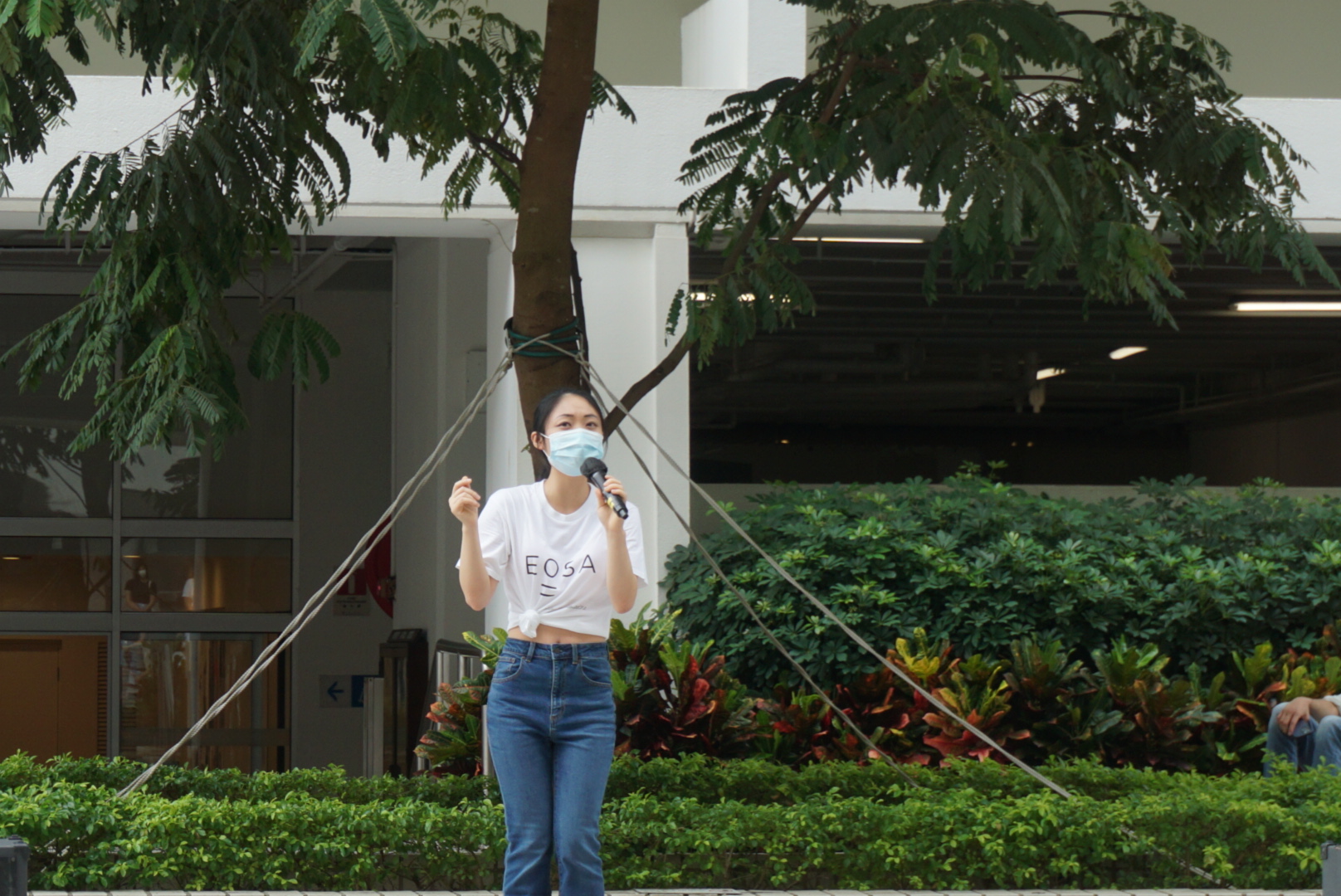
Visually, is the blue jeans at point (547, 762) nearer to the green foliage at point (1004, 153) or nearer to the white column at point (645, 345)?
the green foliage at point (1004, 153)

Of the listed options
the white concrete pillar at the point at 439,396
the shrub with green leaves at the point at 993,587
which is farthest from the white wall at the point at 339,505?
the shrub with green leaves at the point at 993,587

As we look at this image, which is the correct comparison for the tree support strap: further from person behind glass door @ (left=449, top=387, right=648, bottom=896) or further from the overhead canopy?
the overhead canopy

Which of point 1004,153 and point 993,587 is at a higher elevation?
point 1004,153

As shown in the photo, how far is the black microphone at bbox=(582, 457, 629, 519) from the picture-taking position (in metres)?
4.00

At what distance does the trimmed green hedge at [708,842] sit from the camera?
17.6 feet

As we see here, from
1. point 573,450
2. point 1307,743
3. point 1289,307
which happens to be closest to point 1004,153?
point 573,450

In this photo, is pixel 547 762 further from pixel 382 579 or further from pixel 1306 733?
pixel 382 579

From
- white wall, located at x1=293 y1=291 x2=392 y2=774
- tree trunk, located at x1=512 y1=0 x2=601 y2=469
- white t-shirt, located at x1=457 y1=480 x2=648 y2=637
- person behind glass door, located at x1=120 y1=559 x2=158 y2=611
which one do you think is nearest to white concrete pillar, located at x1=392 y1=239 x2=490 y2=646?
white wall, located at x1=293 y1=291 x2=392 y2=774

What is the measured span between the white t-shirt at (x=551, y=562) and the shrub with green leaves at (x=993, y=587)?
3779mm

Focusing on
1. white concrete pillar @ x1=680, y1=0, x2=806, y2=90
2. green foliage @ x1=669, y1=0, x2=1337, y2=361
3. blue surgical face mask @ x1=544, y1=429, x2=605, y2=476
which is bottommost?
blue surgical face mask @ x1=544, y1=429, x2=605, y2=476

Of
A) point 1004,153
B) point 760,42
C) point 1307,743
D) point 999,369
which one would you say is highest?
point 760,42

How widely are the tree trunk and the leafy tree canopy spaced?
2.0 inches

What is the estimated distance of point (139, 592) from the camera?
16000 mm

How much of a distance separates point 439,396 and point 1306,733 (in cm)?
695
